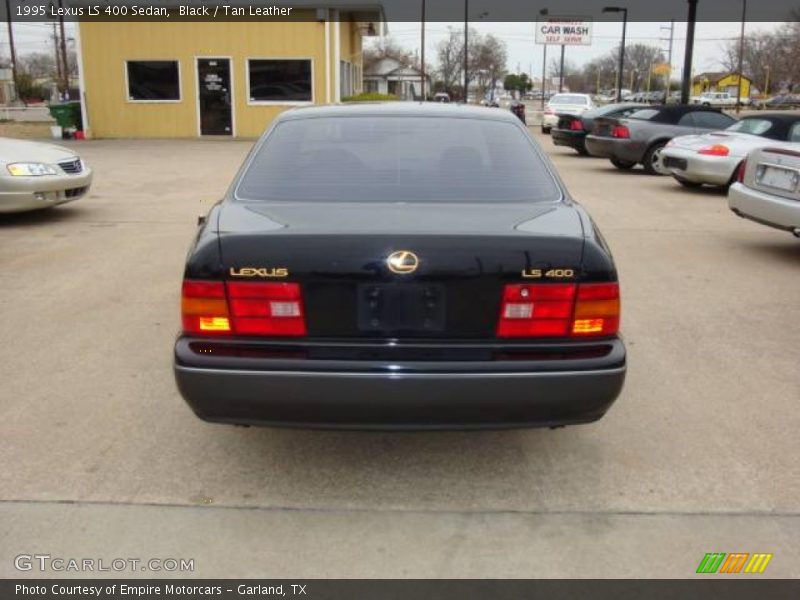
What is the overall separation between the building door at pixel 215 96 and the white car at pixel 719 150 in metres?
14.7

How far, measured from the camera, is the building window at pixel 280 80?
23047mm

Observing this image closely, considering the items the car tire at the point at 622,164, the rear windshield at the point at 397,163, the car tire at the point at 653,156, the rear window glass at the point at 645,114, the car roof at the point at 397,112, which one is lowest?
the car tire at the point at 622,164

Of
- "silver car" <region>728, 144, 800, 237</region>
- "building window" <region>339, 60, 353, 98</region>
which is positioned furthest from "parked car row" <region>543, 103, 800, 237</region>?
"building window" <region>339, 60, 353, 98</region>

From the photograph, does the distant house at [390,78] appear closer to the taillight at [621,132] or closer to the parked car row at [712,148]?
the parked car row at [712,148]

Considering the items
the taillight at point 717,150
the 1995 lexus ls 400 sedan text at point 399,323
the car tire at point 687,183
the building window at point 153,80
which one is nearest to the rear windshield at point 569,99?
Answer: the building window at point 153,80

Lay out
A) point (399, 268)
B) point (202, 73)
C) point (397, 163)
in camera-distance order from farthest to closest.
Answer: point (202, 73), point (397, 163), point (399, 268)

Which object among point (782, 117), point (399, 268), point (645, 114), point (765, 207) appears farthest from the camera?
point (645, 114)

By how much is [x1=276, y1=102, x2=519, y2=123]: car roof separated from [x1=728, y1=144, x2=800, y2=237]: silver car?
13.6ft

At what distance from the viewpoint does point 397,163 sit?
3.72 m

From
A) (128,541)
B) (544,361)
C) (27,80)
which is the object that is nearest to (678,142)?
(544,361)

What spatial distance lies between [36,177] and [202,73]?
50.2 ft

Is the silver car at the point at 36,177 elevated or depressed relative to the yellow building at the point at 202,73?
depressed

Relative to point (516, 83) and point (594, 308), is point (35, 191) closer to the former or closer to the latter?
point (594, 308)

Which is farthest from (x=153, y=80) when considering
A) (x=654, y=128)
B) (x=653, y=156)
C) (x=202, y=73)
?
(x=653, y=156)
